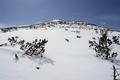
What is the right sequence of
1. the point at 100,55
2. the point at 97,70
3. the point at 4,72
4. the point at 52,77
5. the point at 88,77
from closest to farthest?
the point at 4,72 < the point at 52,77 < the point at 88,77 < the point at 97,70 < the point at 100,55

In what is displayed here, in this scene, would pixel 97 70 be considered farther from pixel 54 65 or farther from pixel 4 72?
pixel 4 72

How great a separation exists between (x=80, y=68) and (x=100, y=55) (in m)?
5.51

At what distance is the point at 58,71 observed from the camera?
13.2 metres

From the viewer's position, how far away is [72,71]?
13.4 m

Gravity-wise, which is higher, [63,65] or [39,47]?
[39,47]

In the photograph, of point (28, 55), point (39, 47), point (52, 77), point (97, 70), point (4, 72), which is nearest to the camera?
point (4, 72)

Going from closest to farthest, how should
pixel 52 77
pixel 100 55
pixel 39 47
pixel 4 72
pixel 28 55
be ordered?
pixel 4 72 < pixel 52 77 < pixel 28 55 < pixel 39 47 < pixel 100 55

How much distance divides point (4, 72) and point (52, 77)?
3.29 meters

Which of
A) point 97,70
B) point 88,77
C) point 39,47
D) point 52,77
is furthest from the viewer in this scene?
point 39,47

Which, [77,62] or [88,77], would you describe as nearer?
[88,77]

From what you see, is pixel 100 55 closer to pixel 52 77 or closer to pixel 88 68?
pixel 88 68

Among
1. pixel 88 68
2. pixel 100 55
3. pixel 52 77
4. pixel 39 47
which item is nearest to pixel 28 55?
pixel 39 47

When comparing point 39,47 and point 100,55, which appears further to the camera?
point 100,55

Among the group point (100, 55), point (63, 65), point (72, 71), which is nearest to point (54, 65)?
point (63, 65)
